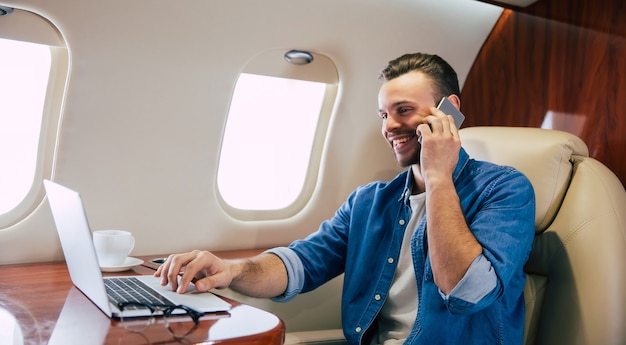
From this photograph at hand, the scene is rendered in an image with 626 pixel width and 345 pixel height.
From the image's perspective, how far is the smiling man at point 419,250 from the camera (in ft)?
4.76

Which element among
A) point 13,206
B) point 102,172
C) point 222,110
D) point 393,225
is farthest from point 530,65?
point 13,206

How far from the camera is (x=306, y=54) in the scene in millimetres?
2279

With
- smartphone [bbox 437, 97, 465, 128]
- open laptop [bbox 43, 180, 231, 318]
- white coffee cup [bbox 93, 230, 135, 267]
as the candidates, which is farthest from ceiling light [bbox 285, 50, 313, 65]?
open laptop [bbox 43, 180, 231, 318]

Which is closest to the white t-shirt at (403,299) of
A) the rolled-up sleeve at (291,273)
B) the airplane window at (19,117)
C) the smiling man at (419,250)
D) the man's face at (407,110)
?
the smiling man at (419,250)

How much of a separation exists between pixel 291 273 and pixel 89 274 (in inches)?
22.9

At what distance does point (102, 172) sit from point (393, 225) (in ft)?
3.06

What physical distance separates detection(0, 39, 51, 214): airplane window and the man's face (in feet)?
3.47

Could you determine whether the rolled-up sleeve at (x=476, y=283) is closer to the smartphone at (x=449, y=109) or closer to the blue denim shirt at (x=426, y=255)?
the blue denim shirt at (x=426, y=255)

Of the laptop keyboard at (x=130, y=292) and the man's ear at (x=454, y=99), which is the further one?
the man's ear at (x=454, y=99)

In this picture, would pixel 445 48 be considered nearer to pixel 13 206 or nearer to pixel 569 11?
pixel 569 11

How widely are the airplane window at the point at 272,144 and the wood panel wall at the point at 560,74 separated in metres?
0.62

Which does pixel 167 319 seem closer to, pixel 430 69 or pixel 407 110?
pixel 407 110

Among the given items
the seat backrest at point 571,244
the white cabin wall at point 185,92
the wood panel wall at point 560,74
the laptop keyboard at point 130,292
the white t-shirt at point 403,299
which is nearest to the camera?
the laptop keyboard at point 130,292

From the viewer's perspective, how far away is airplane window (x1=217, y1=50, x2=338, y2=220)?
2.54 meters
